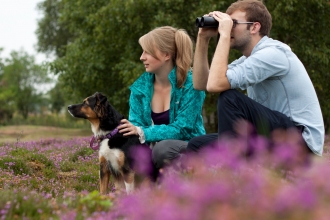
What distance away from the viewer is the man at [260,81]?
5.02 meters

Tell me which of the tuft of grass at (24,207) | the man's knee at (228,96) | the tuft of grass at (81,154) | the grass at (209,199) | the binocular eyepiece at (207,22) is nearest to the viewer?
the grass at (209,199)

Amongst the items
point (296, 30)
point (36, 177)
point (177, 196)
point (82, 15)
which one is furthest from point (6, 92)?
point (177, 196)

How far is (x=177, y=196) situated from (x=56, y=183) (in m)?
4.75

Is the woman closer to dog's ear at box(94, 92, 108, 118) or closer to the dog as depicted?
the dog

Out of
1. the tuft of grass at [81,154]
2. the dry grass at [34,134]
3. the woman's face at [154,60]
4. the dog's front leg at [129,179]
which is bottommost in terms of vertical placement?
the dry grass at [34,134]

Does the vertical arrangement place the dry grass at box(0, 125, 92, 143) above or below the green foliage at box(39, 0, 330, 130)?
below

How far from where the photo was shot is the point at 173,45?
6.59m

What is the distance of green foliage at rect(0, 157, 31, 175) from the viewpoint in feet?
25.4

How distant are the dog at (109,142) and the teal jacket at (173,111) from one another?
26cm

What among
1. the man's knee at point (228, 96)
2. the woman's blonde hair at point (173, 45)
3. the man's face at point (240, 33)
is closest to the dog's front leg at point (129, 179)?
the woman's blonde hair at point (173, 45)

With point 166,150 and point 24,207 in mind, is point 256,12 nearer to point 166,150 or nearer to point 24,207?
point 166,150

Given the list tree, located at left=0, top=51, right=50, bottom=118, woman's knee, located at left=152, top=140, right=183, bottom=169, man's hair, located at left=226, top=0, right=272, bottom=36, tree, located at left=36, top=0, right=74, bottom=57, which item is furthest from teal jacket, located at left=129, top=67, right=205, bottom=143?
tree, located at left=0, top=51, right=50, bottom=118

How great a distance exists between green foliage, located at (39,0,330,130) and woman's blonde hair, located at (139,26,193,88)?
1298cm

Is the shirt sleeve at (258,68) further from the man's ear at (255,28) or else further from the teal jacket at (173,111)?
the teal jacket at (173,111)
